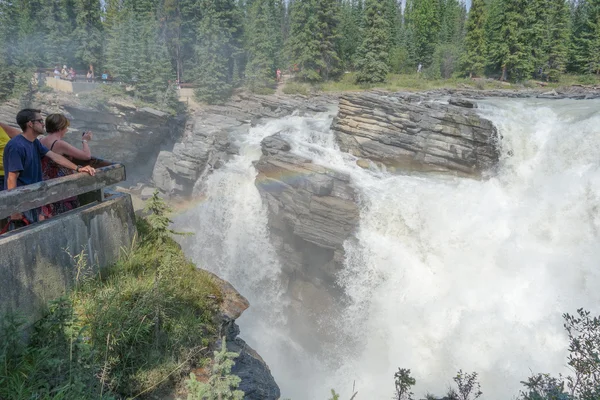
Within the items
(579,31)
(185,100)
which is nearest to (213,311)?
(185,100)

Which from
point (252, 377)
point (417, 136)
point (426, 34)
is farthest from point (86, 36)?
point (252, 377)

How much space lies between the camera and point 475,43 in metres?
43.0

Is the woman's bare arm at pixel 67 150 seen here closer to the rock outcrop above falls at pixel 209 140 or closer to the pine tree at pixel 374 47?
the rock outcrop above falls at pixel 209 140

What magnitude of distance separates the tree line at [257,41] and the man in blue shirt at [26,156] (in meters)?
29.3

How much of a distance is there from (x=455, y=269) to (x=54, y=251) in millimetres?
Answer: 12300

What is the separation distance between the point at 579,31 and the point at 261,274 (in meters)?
45.8

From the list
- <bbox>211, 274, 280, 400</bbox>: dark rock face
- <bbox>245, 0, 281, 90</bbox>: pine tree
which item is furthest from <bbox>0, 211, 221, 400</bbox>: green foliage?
<bbox>245, 0, 281, 90</bbox>: pine tree

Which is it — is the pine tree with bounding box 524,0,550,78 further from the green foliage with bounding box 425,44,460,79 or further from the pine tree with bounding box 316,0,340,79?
the pine tree with bounding box 316,0,340,79

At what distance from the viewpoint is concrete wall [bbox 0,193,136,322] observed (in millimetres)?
3752

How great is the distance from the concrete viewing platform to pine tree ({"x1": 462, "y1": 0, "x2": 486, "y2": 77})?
4391 centimetres

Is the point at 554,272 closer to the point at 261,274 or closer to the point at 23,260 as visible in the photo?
the point at 261,274

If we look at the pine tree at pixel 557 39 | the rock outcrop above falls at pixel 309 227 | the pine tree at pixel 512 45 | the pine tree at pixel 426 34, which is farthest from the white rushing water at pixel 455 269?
the pine tree at pixel 426 34

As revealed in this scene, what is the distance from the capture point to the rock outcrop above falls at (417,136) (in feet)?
56.5

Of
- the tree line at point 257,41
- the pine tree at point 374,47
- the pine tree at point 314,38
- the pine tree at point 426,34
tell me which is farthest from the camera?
the pine tree at point 426,34
